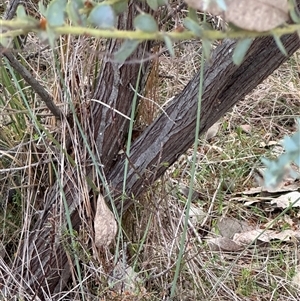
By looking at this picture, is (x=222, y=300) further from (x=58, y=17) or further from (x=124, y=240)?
(x=58, y=17)

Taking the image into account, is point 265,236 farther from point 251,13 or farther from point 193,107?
point 251,13

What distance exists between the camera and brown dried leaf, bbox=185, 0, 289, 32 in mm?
453

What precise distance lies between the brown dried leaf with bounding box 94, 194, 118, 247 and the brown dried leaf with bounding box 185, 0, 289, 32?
675 mm

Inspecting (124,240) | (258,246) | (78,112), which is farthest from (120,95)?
(258,246)

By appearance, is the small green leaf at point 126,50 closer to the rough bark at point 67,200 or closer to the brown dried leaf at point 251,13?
the brown dried leaf at point 251,13

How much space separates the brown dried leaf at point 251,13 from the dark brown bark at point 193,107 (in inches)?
19.7

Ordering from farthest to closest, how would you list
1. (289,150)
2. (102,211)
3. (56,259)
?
(56,259) → (102,211) → (289,150)

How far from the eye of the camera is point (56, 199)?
1.19 m

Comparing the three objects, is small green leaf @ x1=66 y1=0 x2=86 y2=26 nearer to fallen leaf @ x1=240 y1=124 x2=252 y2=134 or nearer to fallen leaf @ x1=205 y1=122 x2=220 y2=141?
fallen leaf @ x1=205 y1=122 x2=220 y2=141

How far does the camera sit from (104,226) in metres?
1.08

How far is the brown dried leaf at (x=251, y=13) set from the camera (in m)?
0.45

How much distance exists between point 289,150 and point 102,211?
70 cm

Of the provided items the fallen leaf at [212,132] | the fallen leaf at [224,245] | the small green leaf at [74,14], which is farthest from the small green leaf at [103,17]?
the fallen leaf at [212,132]

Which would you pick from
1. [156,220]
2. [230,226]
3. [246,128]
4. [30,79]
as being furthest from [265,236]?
[30,79]
